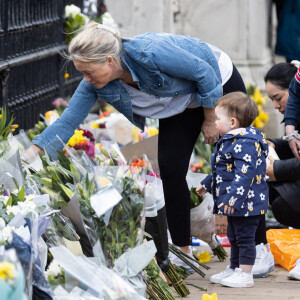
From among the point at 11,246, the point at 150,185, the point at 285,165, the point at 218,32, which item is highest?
the point at 11,246

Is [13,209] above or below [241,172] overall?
above

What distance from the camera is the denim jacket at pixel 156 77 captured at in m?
4.12

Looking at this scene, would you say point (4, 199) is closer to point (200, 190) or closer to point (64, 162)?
point (64, 162)

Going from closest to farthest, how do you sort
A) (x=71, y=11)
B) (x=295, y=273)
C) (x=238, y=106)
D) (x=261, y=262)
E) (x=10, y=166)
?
1. (x=10, y=166)
2. (x=238, y=106)
3. (x=295, y=273)
4. (x=261, y=262)
5. (x=71, y=11)

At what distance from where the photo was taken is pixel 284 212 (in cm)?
508

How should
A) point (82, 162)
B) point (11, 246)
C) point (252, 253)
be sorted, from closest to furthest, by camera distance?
point (11, 246) < point (82, 162) < point (252, 253)

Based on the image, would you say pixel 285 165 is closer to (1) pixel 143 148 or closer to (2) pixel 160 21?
(1) pixel 143 148

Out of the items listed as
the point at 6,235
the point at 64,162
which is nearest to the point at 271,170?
the point at 64,162

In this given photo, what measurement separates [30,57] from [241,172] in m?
2.72

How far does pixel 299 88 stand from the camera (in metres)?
4.69

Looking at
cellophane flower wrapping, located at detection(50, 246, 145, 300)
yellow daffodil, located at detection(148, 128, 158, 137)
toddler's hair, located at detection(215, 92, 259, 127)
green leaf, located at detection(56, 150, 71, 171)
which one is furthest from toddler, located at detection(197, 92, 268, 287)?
yellow daffodil, located at detection(148, 128, 158, 137)

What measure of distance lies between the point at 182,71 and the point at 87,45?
1.72ft

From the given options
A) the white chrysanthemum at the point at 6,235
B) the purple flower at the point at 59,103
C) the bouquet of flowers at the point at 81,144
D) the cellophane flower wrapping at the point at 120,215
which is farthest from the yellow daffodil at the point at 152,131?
the white chrysanthemum at the point at 6,235

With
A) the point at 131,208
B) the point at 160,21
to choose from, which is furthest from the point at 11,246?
the point at 160,21
